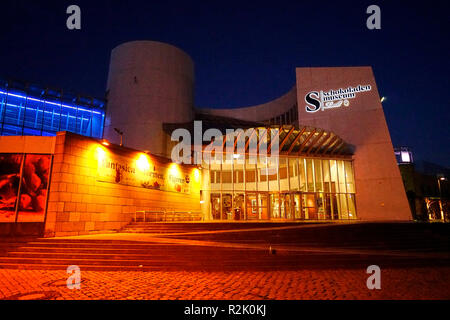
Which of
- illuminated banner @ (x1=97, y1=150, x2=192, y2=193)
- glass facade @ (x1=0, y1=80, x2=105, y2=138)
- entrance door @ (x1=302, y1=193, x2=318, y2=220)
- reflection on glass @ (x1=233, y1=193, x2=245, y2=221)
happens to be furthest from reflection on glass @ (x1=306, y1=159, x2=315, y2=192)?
glass facade @ (x1=0, y1=80, x2=105, y2=138)

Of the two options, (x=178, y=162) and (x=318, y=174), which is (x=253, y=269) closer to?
(x=178, y=162)

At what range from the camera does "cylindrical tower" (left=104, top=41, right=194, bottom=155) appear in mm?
27828

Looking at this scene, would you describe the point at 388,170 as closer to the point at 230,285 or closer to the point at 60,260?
the point at 230,285

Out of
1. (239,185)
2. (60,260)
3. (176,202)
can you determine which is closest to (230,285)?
(60,260)

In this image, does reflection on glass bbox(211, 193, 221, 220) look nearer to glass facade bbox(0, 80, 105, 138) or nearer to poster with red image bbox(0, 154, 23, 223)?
poster with red image bbox(0, 154, 23, 223)

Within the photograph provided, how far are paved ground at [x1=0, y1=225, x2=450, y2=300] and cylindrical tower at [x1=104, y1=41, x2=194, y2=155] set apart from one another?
18.4 meters

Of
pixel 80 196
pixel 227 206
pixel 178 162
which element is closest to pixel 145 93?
pixel 178 162

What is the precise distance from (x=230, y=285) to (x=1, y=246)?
839 cm

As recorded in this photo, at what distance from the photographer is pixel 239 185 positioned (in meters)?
21.9

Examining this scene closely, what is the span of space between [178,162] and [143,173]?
11.6ft

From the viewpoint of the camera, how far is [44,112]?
26484 mm

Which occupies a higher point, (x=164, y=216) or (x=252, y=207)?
(x=252, y=207)

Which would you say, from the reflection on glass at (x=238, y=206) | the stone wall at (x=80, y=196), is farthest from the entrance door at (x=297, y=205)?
the stone wall at (x=80, y=196)

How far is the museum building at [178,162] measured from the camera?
1184 centimetres
